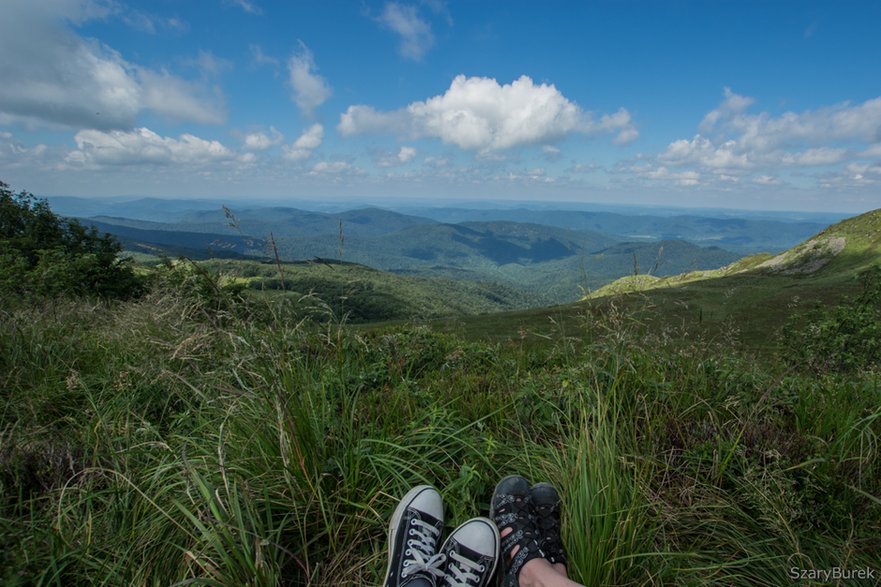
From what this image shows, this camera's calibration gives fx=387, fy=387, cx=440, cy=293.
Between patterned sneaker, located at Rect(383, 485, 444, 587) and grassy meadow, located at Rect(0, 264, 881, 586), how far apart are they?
0.12m

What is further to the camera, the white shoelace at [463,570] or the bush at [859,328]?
the bush at [859,328]

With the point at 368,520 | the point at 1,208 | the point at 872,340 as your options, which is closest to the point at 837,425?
the point at 368,520

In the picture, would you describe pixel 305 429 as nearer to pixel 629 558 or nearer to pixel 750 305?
pixel 629 558

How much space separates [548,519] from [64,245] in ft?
159

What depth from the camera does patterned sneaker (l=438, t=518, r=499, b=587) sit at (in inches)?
93.1

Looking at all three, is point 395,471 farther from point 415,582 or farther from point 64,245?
point 64,245

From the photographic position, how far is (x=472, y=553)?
7.97ft

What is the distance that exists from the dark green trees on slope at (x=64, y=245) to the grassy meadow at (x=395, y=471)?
27076 mm

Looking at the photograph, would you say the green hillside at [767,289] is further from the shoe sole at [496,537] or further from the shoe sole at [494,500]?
the shoe sole at [496,537]

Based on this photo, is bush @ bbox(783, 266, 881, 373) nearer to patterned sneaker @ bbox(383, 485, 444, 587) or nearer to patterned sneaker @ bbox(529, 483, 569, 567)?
patterned sneaker @ bbox(529, 483, 569, 567)

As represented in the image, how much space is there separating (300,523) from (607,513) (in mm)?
1708

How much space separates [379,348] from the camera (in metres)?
5.95

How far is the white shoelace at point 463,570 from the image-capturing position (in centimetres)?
235

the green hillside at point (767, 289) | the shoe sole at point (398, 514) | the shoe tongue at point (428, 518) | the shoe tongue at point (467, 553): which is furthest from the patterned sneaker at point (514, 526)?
the green hillside at point (767, 289)
